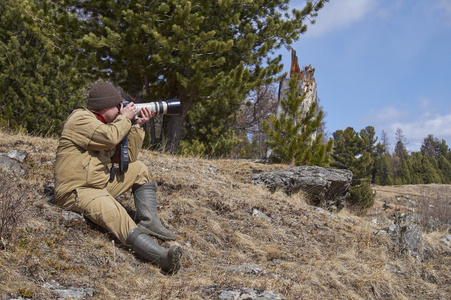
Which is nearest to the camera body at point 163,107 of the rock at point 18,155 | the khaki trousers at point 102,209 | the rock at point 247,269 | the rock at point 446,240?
the khaki trousers at point 102,209

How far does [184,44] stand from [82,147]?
489 cm

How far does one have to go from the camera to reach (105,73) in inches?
355

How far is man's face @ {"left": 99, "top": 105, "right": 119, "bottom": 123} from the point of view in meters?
3.46

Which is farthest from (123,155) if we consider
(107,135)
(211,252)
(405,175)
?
(405,175)

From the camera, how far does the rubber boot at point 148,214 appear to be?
3.57 meters

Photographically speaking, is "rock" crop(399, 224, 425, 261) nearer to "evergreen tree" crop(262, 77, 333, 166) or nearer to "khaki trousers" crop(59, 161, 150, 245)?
"khaki trousers" crop(59, 161, 150, 245)

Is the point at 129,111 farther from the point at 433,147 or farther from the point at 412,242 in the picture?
the point at 433,147

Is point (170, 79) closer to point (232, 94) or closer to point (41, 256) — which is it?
point (232, 94)

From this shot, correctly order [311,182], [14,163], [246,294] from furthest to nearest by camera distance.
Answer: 1. [311,182]
2. [14,163]
3. [246,294]

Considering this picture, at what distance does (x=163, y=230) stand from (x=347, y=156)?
2260cm

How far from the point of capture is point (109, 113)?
3.47 meters

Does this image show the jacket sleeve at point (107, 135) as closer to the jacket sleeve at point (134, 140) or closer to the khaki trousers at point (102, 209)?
the jacket sleeve at point (134, 140)

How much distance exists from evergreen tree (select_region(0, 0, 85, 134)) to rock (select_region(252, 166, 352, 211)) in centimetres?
535

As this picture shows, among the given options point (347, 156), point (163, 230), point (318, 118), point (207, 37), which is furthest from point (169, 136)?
point (347, 156)
